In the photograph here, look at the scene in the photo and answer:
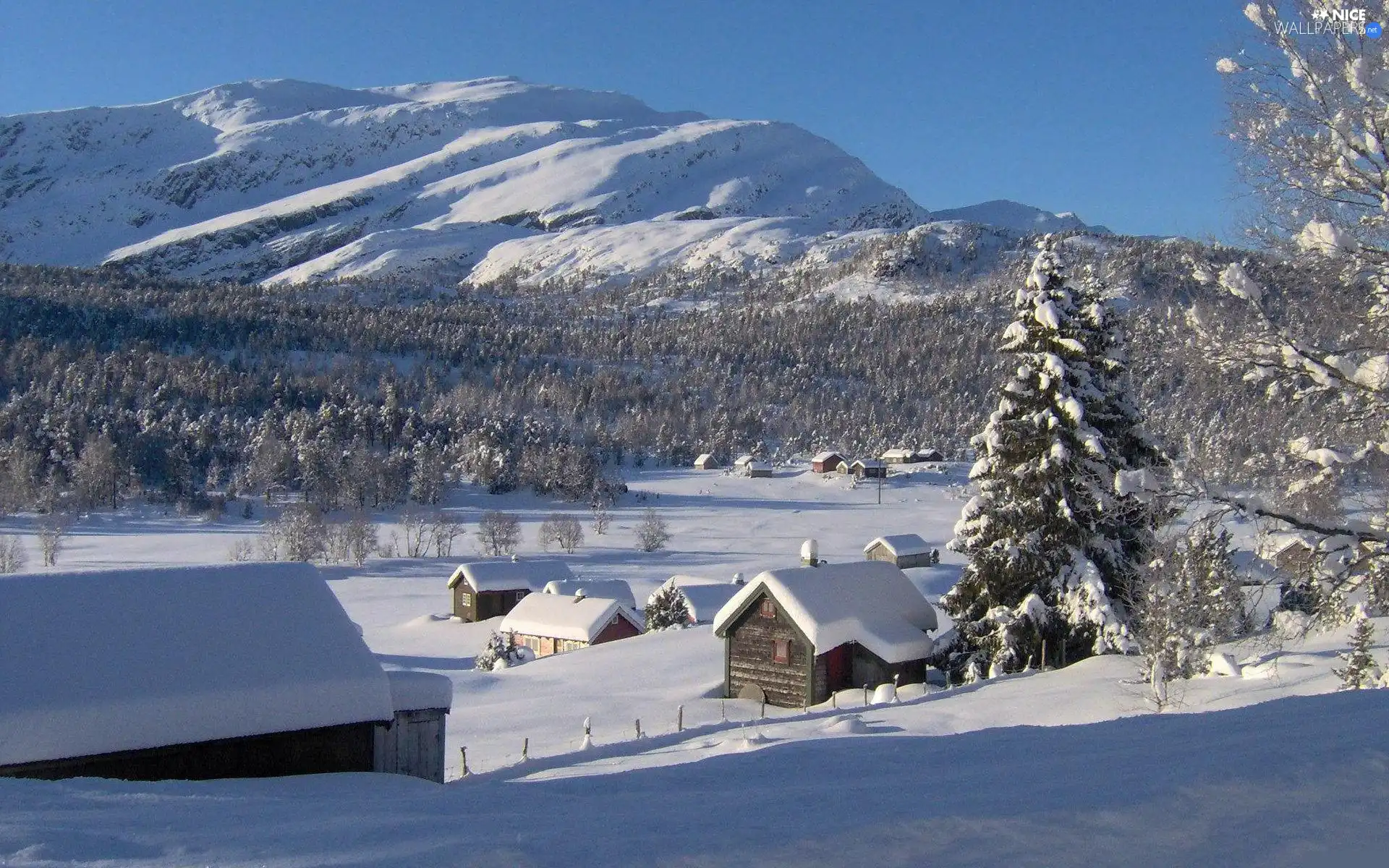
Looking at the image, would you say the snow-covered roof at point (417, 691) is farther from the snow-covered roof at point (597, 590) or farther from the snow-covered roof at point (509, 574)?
the snow-covered roof at point (509, 574)

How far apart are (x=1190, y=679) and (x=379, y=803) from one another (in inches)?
554

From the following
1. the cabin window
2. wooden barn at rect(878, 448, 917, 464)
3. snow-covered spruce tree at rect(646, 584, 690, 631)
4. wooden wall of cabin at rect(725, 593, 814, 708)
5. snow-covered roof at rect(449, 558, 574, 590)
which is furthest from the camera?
wooden barn at rect(878, 448, 917, 464)

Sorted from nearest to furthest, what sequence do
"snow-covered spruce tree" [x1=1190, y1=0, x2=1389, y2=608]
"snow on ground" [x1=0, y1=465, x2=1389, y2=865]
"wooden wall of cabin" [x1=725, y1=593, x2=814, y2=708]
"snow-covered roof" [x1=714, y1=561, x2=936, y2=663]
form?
"snow on ground" [x1=0, y1=465, x2=1389, y2=865], "snow-covered spruce tree" [x1=1190, y1=0, x2=1389, y2=608], "snow-covered roof" [x1=714, y1=561, x2=936, y2=663], "wooden wall of cabin" [x1=725, y1=593, x2=814, y2=708]

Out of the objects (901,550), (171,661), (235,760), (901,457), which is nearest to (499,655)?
(235,760)

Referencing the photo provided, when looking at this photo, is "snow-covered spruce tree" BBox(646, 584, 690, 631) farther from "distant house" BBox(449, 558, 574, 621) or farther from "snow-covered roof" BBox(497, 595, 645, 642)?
"distant house" BBox(449, 558, 574, 621)

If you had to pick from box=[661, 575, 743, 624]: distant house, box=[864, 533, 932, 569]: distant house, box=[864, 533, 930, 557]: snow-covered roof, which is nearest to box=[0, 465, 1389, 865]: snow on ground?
box=[661, 575, 743, 624]: distant house

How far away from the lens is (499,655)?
1537 inches

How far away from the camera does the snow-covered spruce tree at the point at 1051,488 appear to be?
21953 mm

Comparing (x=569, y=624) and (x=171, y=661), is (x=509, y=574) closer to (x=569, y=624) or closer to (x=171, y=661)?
(x=569, y=624)

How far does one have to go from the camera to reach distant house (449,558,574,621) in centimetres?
5675

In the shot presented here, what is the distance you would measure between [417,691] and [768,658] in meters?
13.3

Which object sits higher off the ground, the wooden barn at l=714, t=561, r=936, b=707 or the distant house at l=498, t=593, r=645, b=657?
the wooden barn at l=714, t=561, r=936, b=707

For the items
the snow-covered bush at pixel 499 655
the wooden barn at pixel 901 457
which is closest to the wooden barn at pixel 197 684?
the snow-covered bush at pixel 499 655

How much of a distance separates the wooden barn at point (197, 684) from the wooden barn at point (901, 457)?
13083 centimetres
